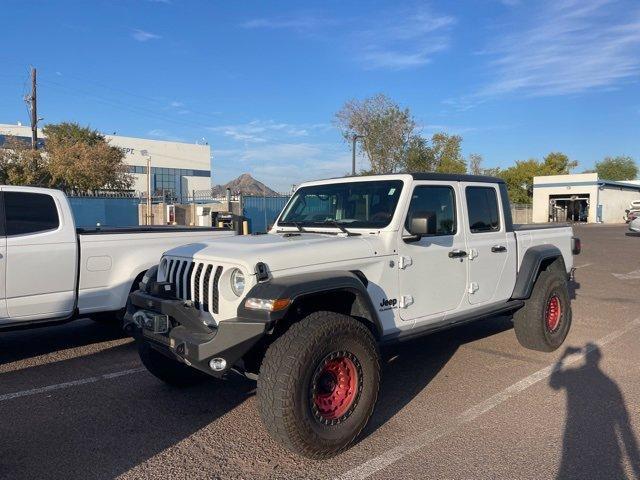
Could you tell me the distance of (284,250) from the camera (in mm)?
3799

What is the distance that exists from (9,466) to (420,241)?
11.0ft

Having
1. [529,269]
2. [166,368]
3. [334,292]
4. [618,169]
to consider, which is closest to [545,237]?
[529,269]

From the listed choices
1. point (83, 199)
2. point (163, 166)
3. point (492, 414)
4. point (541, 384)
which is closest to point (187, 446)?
point (492, 414)

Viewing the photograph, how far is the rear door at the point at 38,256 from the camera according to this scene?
5.54 metres

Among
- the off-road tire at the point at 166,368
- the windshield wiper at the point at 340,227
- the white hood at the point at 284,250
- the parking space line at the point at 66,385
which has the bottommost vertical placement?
the parking space line at the point at 66,385

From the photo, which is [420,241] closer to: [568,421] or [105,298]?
[568,421]

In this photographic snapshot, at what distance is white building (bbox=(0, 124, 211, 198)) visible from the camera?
58.0 metres

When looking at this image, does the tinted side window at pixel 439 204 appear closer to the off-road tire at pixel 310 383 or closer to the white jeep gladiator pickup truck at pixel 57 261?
the off-road tire at pixel 310 383

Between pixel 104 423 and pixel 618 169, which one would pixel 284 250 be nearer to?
pixel 104 423

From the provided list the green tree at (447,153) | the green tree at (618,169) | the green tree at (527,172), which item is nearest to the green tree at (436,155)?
the green tree at (447,153)

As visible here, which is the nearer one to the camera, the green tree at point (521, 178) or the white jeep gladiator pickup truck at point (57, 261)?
the white jeep gladiator pickup truck at point (57, 261)

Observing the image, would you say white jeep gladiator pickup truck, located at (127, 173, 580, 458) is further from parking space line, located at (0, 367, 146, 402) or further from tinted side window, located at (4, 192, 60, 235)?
tinted side window, located at (4, 192, 60, 235)

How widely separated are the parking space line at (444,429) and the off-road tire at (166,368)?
2017 mm

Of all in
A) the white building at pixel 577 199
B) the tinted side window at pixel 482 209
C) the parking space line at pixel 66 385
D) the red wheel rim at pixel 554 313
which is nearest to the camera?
the parking space line at pixel 66 385
